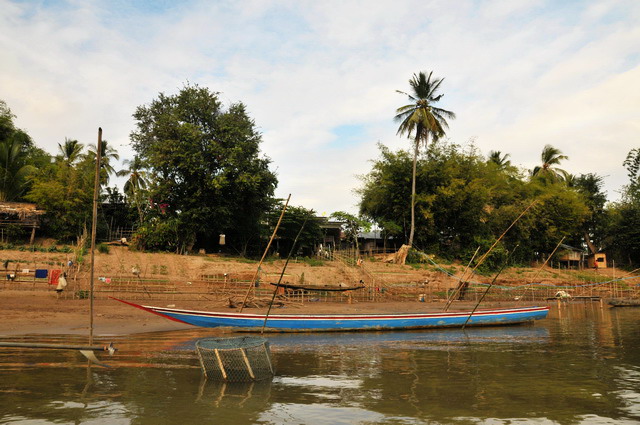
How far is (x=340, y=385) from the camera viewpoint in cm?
1018

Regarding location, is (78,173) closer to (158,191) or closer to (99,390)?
(158,191)

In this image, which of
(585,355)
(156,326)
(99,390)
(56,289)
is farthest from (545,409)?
(56,289)

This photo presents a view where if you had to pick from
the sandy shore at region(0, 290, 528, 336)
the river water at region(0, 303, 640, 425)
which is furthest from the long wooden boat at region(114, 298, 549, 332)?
the sandy shore at region(0, 290, 528, 336)

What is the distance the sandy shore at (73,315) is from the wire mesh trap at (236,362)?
7279mm

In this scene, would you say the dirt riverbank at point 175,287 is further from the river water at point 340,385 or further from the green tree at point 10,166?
the green tree at point 10,166

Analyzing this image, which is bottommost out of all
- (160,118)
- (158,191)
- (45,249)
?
(45,249)

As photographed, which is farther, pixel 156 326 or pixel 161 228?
pixel 161 228

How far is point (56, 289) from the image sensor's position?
20.5 m

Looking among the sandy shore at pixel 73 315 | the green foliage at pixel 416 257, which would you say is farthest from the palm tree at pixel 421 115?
the sandy shore at pixel 73 315

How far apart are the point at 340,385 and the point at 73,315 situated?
42.2 ft

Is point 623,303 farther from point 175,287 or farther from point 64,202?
point 64,202

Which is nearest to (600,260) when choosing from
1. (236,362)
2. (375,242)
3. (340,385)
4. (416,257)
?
(416,257)

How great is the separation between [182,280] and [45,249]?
8399 millimetres

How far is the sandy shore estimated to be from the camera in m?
16.1
